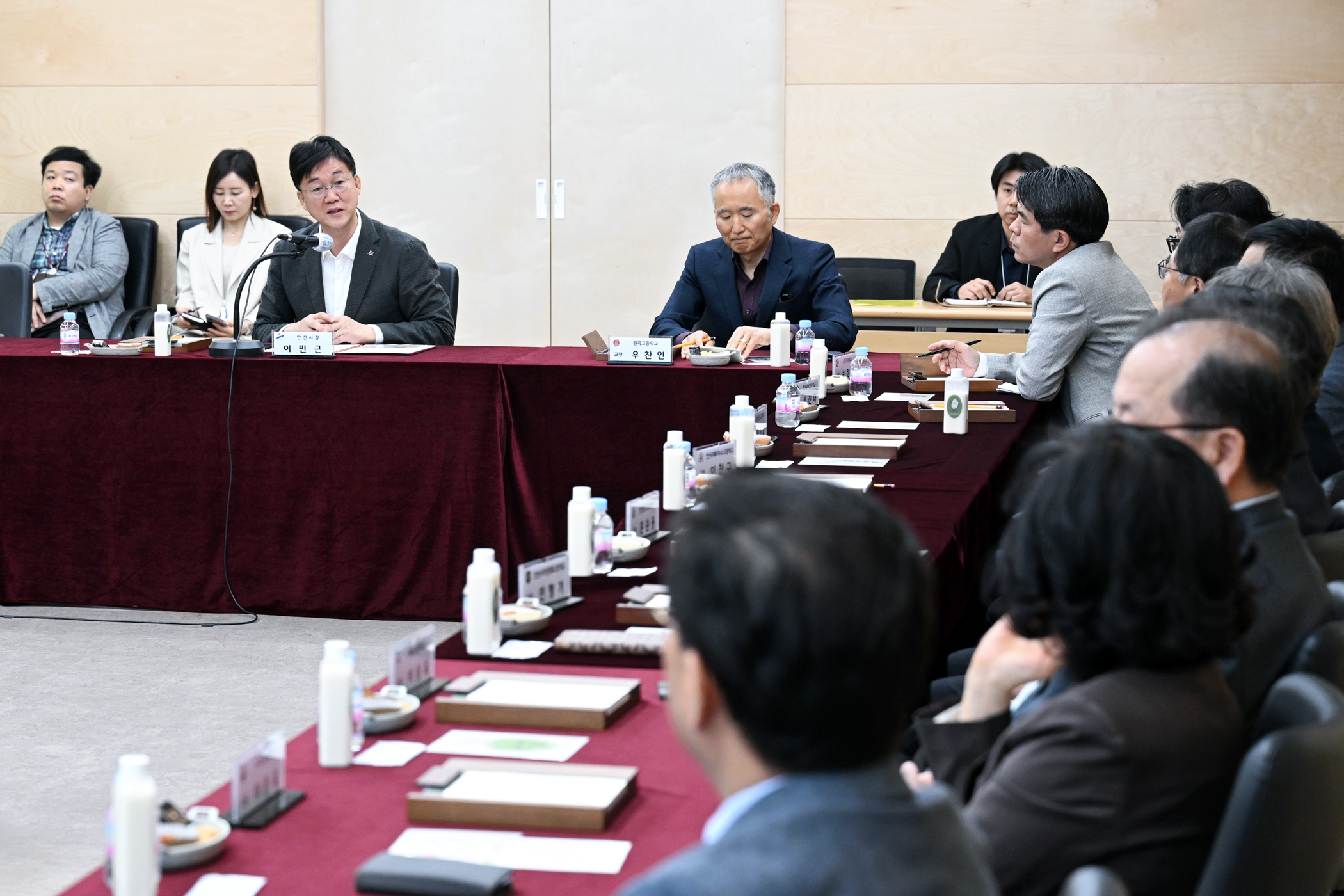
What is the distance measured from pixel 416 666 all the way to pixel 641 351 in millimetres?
2275

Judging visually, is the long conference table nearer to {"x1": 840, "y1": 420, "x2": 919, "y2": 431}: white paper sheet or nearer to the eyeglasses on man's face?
{"x1": 840, "y1": 420, "x2": 919, "y2": 431}: white paper sheet

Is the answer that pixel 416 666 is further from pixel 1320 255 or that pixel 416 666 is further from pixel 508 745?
pixel 1320 255

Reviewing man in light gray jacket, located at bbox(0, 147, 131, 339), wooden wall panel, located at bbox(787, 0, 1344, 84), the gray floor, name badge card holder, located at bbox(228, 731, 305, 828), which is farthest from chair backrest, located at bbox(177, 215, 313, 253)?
name badge card holder, located at bbox(228, 731, 305, 828)

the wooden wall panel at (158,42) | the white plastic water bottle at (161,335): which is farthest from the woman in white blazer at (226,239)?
the white plastic water bottle at (161,335)

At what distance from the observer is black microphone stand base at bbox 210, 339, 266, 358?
3.80 m

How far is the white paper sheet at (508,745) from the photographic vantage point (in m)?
1.43

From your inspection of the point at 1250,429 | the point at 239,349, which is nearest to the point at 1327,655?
the point at 1250,429

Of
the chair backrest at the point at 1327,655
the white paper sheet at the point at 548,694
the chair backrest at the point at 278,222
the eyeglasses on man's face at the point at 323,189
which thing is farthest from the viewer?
the chair backrest at the point at 278,222

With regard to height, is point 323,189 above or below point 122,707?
above

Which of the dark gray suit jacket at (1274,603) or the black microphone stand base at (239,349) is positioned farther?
the black microphone stand base at (239,349)

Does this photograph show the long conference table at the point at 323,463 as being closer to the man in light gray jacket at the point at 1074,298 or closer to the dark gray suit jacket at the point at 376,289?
the man in light gray jacket at the point at 1074,298

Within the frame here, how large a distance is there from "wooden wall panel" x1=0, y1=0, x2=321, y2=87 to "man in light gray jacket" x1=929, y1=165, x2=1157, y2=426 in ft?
13.2

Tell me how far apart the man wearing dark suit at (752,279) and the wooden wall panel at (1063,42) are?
6.60 feet

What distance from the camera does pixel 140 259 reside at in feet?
21.1
